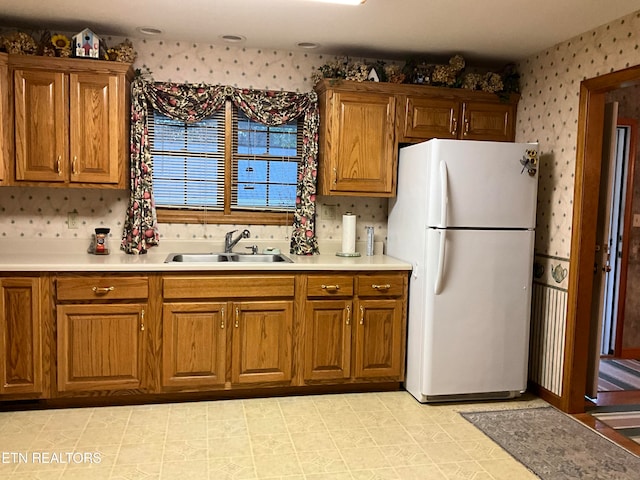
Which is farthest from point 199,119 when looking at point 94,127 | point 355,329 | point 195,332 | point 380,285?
point 355,329

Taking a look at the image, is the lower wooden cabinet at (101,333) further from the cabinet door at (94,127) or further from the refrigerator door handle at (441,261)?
the refrigerator door handle at (441,261)

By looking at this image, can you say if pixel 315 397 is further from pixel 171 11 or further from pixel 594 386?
pixel 171 11

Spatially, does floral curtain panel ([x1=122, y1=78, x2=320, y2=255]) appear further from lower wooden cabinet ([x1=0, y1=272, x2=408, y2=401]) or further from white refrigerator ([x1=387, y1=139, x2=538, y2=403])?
white refrigerator ([x1=387, y1=139, x2=538, y2=403])

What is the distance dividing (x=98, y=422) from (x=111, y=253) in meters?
1.18

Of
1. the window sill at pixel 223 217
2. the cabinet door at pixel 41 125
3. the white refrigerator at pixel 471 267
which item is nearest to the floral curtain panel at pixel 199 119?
the window sill at pixel 223 217

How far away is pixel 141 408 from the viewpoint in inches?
134

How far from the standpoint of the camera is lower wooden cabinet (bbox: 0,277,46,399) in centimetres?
320

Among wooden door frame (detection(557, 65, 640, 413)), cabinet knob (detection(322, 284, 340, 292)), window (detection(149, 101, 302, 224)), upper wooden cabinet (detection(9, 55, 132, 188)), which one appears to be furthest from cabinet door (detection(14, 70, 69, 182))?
wooden door frame (detection(557, 65, 640, 413))

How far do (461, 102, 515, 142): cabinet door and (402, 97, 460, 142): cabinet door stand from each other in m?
0.09

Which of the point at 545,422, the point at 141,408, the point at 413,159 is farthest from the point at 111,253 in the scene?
the point at 545,422

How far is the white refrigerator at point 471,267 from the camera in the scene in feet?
11.3

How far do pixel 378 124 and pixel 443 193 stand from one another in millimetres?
809

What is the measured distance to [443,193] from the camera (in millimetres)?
3391

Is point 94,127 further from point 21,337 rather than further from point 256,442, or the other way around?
point 256,442
